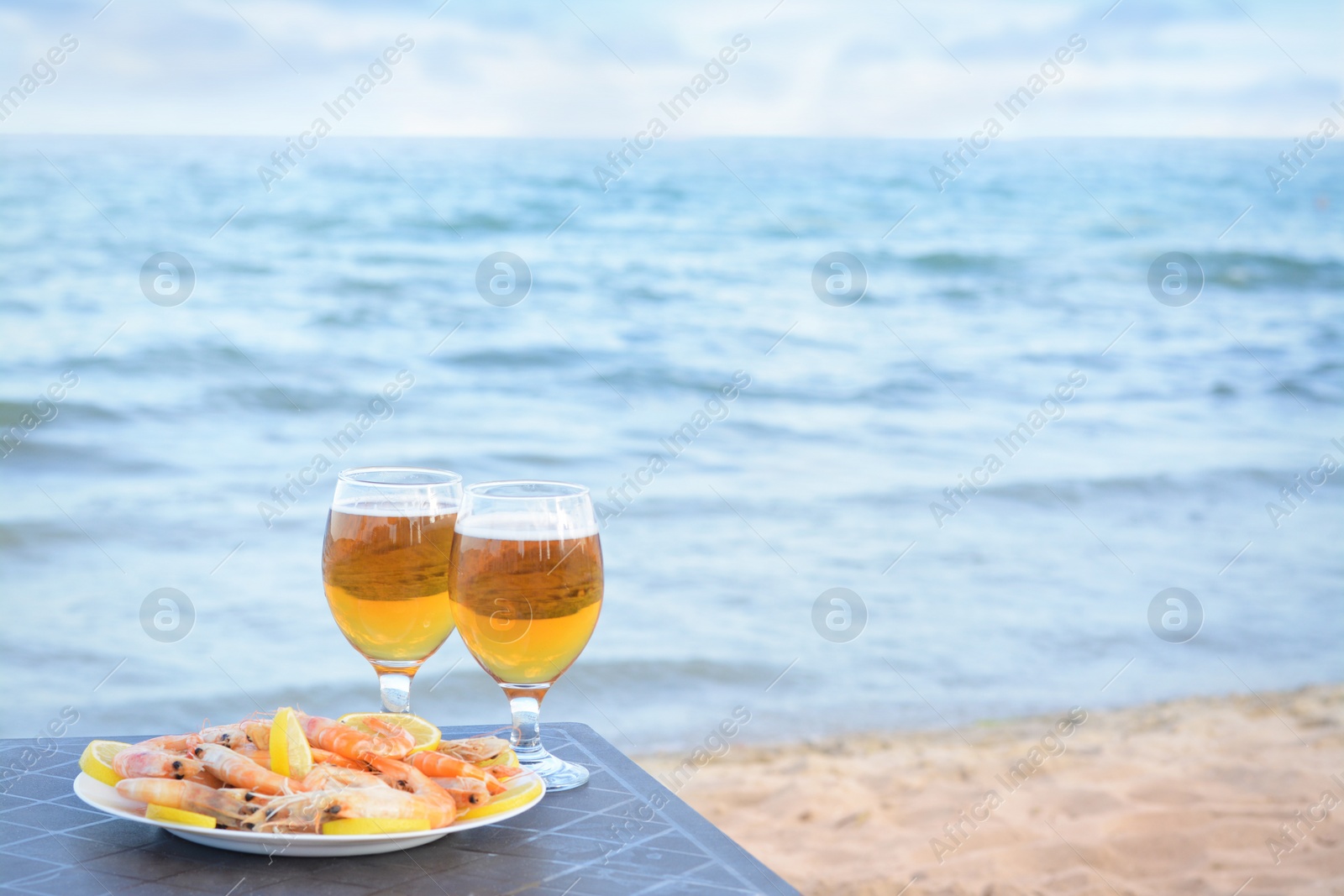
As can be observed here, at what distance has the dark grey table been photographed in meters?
1.09

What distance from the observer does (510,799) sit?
1.23m

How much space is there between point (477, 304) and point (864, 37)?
13.3 meters

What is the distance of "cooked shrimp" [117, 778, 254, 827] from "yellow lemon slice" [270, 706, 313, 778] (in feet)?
0.16

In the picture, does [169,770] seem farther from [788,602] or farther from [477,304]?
[477,304]

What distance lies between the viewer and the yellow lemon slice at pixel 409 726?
4.19 ft

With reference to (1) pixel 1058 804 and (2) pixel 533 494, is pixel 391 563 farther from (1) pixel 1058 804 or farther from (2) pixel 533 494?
(1) pixel 1058 804

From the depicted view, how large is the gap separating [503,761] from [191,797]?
0.31m

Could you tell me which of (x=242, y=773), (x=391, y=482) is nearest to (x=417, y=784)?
(x=242, y=773)

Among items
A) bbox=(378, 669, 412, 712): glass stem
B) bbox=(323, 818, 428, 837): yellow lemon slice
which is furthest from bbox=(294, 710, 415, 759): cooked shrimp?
bbox=(378, 669, 412, 712): glass stem

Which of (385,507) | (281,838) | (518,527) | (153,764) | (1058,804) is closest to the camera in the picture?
(281,838)

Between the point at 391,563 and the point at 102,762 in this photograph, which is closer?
the point at 102,762

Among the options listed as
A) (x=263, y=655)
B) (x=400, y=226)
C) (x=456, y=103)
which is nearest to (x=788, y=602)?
(x=263, y=655)

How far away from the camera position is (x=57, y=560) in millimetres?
7684

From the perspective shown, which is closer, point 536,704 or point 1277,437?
point 536,704
